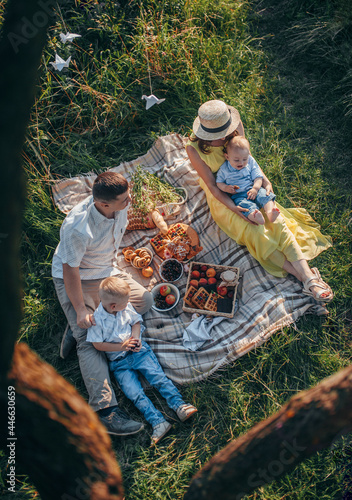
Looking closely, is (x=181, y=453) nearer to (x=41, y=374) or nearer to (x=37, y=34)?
(x=41, y=374)

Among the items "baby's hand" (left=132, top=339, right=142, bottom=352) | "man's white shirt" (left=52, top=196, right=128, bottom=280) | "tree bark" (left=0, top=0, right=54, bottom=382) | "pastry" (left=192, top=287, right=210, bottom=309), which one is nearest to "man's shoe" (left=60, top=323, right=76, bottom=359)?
"man's white shirt" (left=52, top=196, right=128, bottom=280)

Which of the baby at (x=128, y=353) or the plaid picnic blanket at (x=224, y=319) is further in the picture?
the plaid picnic blanket at (x=224, y=319)

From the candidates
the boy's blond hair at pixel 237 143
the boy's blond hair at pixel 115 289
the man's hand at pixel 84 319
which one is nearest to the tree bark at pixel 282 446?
the boy's blond hair at pixel 115 289

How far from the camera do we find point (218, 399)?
12.1 ft

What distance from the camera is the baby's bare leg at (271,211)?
407 centimetres

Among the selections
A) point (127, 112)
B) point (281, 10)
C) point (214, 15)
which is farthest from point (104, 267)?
point (281, 10)

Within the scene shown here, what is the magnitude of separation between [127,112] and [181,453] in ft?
14.0

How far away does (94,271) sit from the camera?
13.2ft

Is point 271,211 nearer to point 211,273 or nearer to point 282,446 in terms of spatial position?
point 211,273

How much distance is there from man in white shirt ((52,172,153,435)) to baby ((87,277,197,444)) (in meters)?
0.12

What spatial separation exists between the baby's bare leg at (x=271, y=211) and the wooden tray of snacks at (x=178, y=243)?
2.76ft

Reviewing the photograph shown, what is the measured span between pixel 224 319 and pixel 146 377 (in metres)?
0.99

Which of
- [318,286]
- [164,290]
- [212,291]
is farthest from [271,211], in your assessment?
[164,290]

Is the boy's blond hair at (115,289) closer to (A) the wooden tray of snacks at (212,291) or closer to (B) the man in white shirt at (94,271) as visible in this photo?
(B) the man in white shirt at (94,271)
